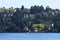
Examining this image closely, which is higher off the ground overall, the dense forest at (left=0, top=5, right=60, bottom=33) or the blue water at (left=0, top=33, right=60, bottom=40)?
the dense forest at (left=0, top=5, right=60, bottom=33)

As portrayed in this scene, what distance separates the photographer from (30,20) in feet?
98.4

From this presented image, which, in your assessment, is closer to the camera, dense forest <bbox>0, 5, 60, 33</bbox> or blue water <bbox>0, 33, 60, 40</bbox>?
blue water <bbox>0, 33, 60, 40</bbox>

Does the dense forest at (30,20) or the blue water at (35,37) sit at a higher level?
the dense forest at (30,20)

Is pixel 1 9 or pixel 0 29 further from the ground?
pixel 1 9

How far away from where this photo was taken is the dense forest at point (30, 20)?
89.9 ft

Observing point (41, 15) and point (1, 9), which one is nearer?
point (41, 15)

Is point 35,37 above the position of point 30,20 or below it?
below

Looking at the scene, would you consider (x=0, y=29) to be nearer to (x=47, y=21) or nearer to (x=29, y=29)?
(x=29, y=29)

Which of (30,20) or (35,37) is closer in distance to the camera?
(35,37)

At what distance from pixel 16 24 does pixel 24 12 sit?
11.7ft

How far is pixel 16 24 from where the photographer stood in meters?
28.1

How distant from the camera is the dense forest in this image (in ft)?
89.9

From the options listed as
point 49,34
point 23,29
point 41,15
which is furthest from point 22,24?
point 49,34

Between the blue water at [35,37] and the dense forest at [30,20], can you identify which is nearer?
the blue water at [35,37]
